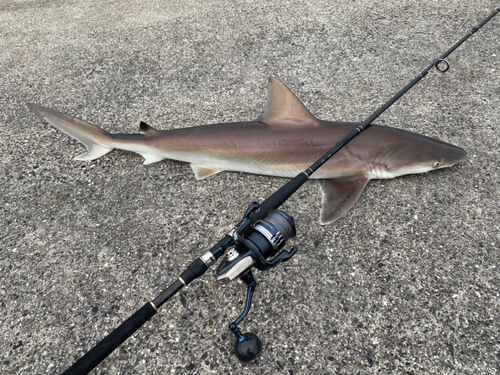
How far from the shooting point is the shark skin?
100 inches

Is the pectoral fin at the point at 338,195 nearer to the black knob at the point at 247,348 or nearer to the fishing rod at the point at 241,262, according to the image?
the fishing rod at the point at 241,262

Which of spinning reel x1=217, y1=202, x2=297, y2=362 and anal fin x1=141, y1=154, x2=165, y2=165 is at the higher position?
spinning reel x1=217, y1=202, x2=297, y2=362

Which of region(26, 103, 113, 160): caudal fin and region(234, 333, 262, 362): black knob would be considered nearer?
region(234, 333, 262, 362): black knob

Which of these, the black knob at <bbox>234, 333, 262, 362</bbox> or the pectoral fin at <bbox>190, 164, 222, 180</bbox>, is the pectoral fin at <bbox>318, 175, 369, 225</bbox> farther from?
the black knob at <bbox>234, 333, 262, 362</bbox>

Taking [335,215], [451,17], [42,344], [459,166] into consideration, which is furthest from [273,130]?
[451,17]

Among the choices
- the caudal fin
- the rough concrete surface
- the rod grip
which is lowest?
the rough concrete surface

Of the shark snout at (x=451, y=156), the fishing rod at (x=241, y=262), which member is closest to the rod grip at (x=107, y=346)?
the fishing rod at (x=241, y=262)

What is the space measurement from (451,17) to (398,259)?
3.76 metres

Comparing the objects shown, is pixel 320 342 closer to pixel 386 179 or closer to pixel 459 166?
pixel 386 179

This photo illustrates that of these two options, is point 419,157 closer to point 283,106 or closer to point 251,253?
point 283,106

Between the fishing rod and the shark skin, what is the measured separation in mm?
719

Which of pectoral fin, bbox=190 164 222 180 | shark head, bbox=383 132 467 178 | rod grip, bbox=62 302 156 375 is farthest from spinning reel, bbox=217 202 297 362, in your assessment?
shark head, bbox=383 132 467 178

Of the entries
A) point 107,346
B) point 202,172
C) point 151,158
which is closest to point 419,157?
point 202,172

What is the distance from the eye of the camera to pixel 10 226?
2.53 metres
